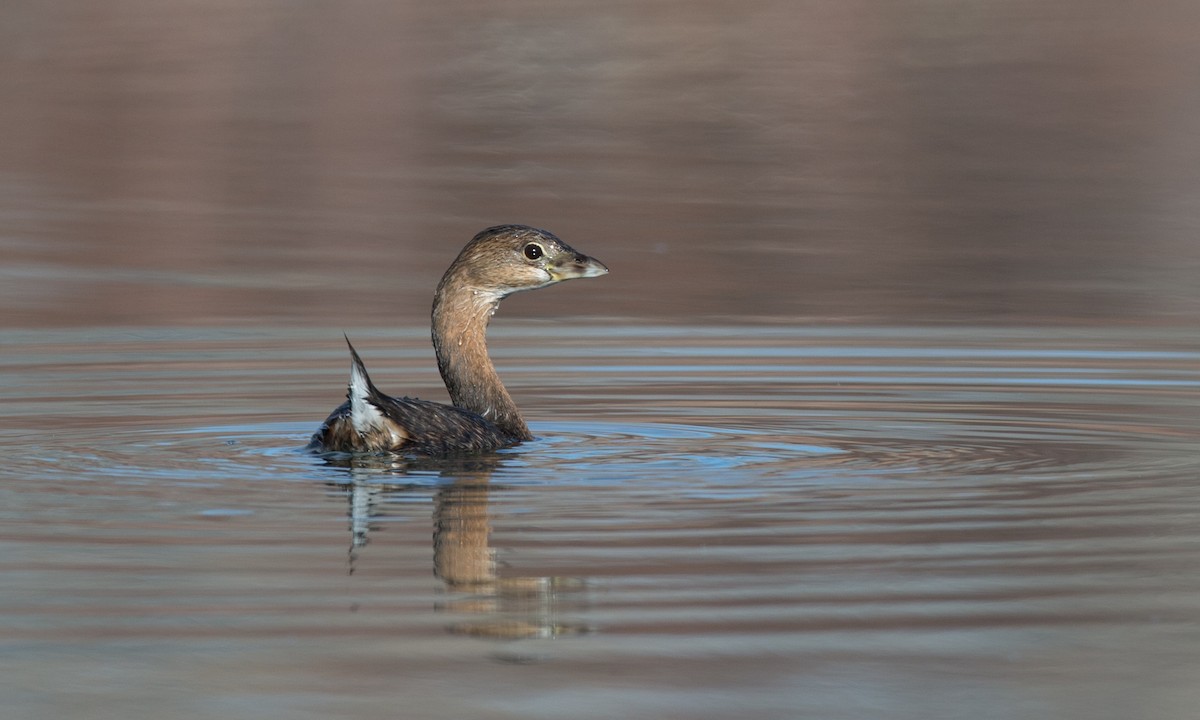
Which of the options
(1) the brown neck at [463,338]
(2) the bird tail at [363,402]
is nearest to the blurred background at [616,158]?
(1) the brown neck at [463,338]

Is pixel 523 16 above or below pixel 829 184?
above

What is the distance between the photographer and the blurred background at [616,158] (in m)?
15.4

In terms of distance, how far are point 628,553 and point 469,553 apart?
485mm

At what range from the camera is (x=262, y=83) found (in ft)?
108

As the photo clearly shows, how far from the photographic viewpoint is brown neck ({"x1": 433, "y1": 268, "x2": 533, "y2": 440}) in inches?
385

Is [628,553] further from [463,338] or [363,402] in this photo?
[463,338]

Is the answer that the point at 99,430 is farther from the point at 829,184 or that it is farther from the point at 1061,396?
the point at 829,184

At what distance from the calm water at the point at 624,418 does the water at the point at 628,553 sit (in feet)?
0.07

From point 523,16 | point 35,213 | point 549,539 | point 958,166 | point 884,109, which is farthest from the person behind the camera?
point 523,16

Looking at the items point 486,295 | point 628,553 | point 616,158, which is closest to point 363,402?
point 486,295

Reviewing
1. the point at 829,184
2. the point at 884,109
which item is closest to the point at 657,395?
the point at 829,184

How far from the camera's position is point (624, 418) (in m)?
9.99

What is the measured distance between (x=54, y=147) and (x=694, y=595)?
67.6ft

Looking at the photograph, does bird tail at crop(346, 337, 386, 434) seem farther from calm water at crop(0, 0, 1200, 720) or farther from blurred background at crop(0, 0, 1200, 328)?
blurred background at crop(0, 0, 1200, 328)
